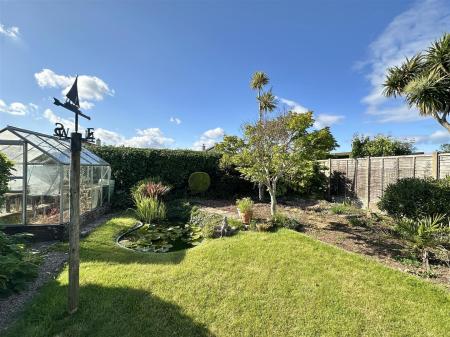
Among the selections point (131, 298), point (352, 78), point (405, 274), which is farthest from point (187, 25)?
point (405, 274)

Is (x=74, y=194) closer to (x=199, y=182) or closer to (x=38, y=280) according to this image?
(x=38, y=280)

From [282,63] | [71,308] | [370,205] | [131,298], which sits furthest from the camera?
[370,205]

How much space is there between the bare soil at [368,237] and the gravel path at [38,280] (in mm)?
5053

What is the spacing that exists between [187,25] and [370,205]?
9.85 meters

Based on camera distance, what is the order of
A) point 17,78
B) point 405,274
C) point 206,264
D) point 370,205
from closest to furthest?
point 405,274 < point 206,264 < point 17,78 < point 370,205

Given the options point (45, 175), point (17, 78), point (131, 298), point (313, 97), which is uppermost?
point (313, 97)

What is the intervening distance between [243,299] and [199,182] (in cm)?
897

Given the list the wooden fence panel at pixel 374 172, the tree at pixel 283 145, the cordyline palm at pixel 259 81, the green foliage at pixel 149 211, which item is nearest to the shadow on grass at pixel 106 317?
the tree at pixel 283 145

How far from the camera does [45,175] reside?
6.53 metres

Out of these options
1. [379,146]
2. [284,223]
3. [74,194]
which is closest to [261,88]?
[379,146]

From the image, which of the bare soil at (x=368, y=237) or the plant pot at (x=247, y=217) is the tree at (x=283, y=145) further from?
the bare soil at (x=368, y=237)

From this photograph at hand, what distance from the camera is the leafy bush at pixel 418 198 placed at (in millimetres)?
6367

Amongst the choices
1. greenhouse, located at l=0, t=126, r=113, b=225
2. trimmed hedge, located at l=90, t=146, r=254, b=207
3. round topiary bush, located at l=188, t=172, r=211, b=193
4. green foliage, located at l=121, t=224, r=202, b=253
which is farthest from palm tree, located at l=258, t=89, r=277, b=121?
greenhouse, located at l=0, t=126, r=113, b=225

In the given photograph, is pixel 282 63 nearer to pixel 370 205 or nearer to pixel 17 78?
pixel 370 205
